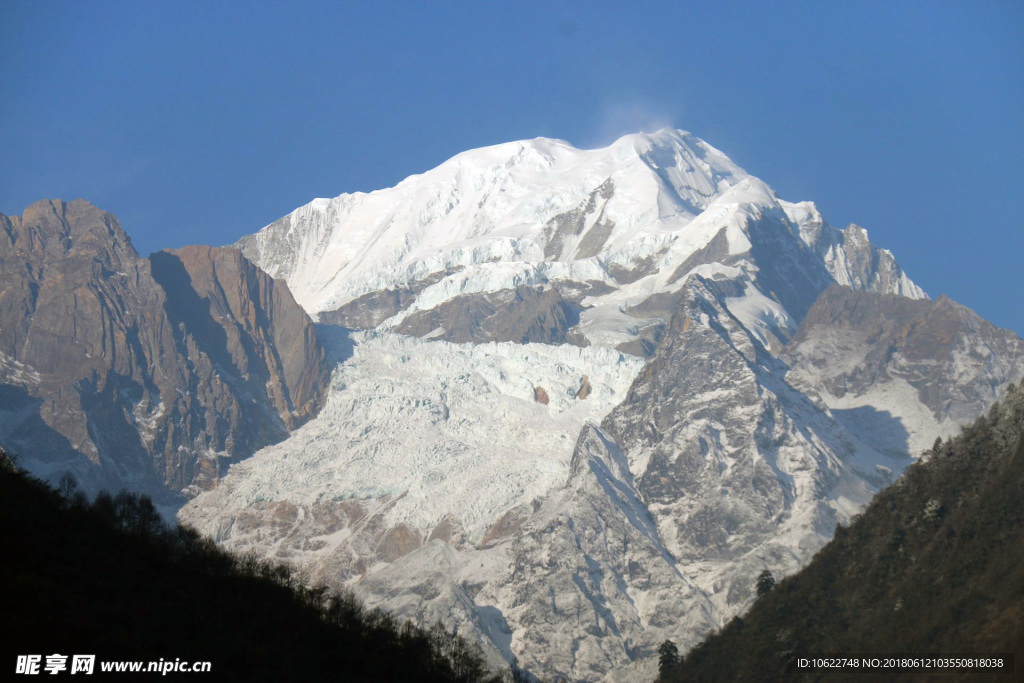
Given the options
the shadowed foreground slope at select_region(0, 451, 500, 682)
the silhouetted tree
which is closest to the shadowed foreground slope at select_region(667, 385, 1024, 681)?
the silhouetted tree

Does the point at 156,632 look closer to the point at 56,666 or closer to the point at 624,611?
the point at 56,666

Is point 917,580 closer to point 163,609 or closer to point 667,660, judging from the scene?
point 667,660

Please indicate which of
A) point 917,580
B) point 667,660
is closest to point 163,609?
point 917,580

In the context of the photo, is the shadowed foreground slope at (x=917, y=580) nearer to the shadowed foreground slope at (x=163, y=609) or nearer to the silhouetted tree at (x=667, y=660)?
the silhouetted tree at (x=667, y=660)

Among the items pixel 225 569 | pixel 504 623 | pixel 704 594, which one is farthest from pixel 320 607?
pixel 704 594

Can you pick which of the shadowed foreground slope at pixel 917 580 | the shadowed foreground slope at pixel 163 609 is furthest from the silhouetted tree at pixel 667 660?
the shadowed foreground slope at pixel 163 609

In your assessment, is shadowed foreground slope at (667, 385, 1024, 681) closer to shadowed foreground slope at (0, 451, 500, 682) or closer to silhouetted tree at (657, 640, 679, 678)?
silhouetted tree at (657, 640, 679, 678)
